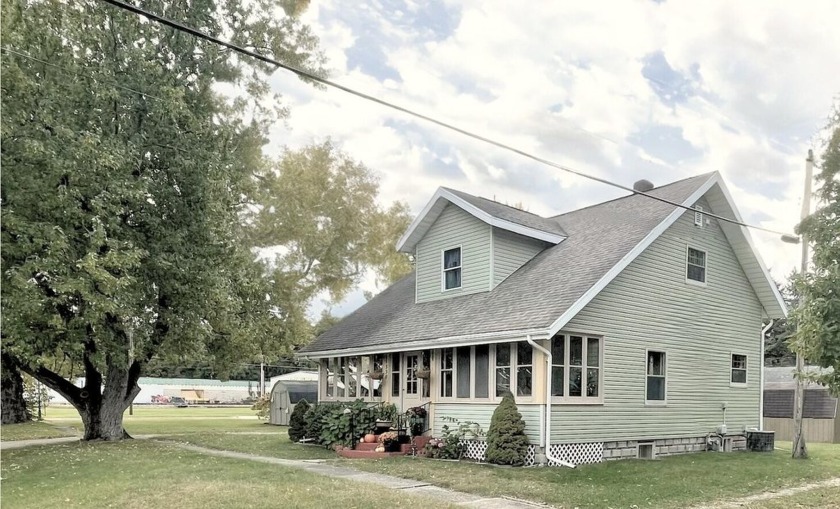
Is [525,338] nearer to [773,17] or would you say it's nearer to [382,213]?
[773,17]

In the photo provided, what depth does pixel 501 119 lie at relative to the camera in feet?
36.2

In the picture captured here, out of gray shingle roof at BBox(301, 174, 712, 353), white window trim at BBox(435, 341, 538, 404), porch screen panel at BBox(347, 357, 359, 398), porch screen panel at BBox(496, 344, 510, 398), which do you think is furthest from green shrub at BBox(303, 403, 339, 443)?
porch screen panel at BBox(496, 344, 510, 398)

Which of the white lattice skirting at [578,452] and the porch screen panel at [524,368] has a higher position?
the porch screen panel at [524,368]

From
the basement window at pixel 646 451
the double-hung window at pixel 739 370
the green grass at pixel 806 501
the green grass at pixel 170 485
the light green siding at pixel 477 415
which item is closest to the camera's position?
the green grass at pixel 170 485

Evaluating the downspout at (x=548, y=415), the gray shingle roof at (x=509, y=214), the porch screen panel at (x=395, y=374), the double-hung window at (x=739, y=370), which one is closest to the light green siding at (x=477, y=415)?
the downspout at (x=548, y=415)

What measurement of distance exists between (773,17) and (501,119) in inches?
210

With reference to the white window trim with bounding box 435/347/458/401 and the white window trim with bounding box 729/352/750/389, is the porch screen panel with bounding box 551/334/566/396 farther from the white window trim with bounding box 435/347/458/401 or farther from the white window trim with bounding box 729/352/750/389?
the white window trim with bounding box 729/352/750/389

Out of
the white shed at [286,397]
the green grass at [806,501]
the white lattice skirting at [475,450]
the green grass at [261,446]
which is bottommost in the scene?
the white shed at [286,397]

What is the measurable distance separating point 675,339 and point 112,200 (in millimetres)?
13867

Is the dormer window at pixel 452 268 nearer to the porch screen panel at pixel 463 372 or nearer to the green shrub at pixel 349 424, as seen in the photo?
the porch screen panel at pixel 463 372

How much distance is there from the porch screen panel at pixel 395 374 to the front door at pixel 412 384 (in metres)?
0.32

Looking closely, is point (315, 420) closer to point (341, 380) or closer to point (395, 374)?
point (341, 380)

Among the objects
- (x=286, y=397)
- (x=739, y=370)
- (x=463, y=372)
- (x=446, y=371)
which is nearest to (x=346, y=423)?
(x=446, y=371)

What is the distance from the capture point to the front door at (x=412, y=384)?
16.9 m
